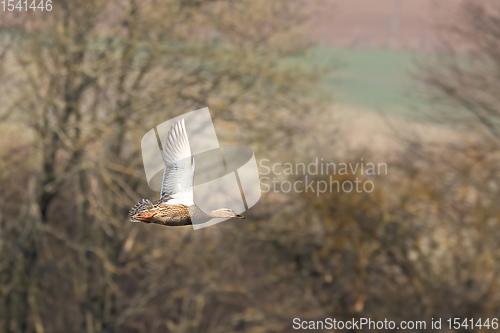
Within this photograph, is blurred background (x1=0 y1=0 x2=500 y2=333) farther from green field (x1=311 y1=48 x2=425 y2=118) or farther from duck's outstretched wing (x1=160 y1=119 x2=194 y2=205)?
duck's outstretched wing (x1=160 y1=119 x2=194 y2=205)

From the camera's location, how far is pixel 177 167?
3.56 meters

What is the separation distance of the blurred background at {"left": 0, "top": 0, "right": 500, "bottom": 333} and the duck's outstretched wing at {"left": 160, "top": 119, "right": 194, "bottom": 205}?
10662 millimetres

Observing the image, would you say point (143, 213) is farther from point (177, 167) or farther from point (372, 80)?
point (372, 80)

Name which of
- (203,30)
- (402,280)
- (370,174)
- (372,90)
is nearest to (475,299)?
(402,280)

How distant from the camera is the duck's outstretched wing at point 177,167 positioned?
343 centimetres

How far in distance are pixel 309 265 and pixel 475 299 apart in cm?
378

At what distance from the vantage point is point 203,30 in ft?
55.0

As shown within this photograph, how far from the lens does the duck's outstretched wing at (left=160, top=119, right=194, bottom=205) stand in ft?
11.3

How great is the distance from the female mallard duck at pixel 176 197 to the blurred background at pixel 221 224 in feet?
35.0

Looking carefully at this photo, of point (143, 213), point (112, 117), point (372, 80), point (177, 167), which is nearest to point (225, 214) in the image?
point (143, 213)

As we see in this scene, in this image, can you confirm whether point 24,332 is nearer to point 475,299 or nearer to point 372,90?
point 475,299

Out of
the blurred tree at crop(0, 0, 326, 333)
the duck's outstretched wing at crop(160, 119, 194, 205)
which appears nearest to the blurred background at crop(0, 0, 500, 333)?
the blurred tree at crop(0, 0, 326, 333)

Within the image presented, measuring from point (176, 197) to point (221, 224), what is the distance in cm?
1398

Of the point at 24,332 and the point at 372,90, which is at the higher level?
the point at 24,332
